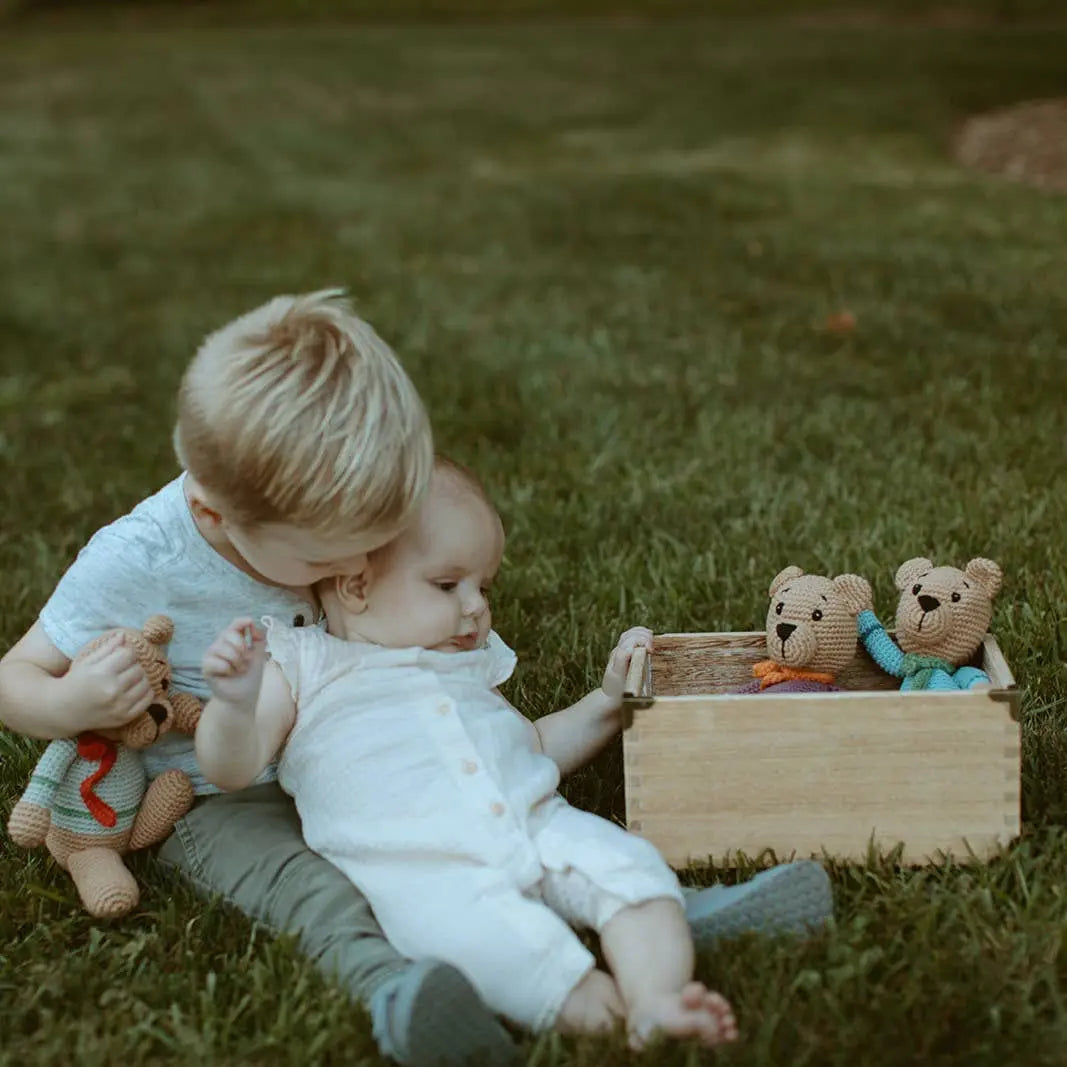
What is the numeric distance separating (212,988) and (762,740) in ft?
2.66

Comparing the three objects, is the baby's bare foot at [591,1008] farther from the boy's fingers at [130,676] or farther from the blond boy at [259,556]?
the boy's fingers at [130,676]

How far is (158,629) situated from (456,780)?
51 cm

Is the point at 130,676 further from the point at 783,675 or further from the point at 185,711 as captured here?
the point at 783,675

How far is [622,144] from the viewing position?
33.6 feet

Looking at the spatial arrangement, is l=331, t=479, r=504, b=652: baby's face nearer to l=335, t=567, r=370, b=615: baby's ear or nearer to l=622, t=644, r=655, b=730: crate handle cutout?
l=335, t=567, r=370, b=615: baby's ear

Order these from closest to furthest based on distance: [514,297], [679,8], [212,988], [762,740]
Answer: [212,988], [762,740], [514,297], [679,8]

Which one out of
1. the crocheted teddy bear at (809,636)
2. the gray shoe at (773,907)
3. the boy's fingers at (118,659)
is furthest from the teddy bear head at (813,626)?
the boy's fingers at (118,659)

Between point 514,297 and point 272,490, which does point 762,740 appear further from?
point 514,297

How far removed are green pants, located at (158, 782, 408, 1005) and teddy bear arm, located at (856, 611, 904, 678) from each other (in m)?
0.92

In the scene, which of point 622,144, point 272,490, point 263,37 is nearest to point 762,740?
point 272,490

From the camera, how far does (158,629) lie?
2.30 meters

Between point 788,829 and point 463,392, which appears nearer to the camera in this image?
point 788,829

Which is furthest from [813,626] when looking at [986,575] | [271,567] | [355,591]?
[271,567]

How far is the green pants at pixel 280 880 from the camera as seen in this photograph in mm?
2037
